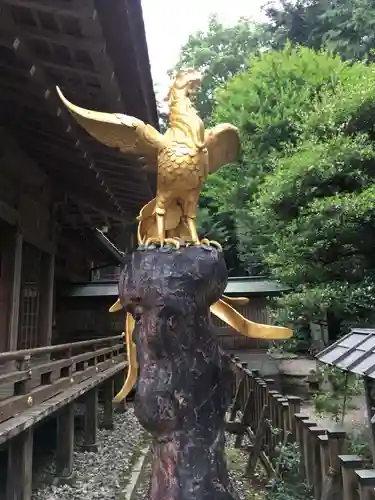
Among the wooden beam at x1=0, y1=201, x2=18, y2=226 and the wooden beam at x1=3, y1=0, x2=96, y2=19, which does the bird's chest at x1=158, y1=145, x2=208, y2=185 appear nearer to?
the wooden beam at x1=3, y1=0, x2=96, y2=19

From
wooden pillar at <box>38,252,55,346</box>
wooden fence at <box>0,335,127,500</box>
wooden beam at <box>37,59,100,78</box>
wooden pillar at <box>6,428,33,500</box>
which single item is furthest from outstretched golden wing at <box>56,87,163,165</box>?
wooden pillar at <box>38,252,55,346</box>

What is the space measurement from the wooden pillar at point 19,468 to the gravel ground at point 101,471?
1.19 meters

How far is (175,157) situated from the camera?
12.1 ft

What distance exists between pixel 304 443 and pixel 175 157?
2.79 m

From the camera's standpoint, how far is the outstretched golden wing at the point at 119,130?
142 inches

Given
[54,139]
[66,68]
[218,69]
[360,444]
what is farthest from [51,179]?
[218,69]

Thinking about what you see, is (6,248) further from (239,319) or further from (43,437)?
(239,319)

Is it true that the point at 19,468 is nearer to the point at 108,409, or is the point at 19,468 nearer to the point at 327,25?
the point at 108,409

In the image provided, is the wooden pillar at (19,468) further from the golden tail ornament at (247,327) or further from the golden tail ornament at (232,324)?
the golden tail ornament at (247,327)

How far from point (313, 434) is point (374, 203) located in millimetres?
5728

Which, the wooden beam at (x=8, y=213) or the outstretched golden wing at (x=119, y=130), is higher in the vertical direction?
the wooden beam at (x=8, y=213)

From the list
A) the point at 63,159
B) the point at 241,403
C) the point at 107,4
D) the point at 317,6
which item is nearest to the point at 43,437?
the point at 241,403

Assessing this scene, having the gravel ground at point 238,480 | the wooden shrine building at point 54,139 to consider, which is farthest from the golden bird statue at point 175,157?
the gravel ground at point 238,480

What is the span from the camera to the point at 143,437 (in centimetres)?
987
